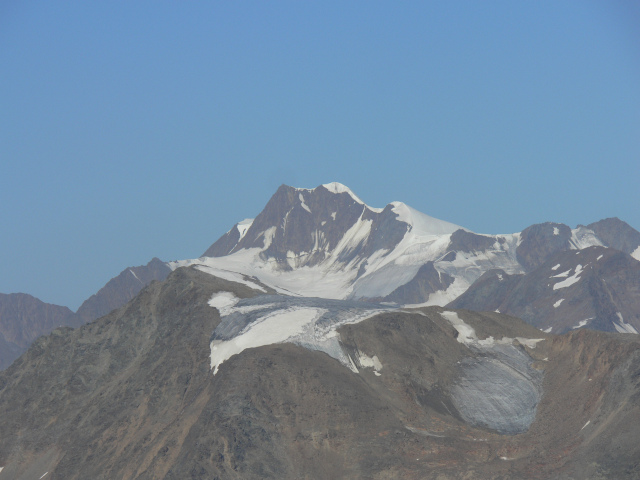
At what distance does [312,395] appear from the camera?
326 feet

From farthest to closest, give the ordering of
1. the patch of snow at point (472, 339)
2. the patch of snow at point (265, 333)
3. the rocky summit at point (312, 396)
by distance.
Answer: the patch of snow at point (472, 339), the patch of snow at point (265, 333), the rocky summit at point (312, 396)

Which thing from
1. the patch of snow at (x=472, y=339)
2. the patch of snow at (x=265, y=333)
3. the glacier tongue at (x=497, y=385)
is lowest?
the glacier tongue at (x=497, y=385)

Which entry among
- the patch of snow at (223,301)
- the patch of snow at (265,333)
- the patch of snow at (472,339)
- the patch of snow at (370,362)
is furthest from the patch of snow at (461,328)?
the patch of snow at (223,301)

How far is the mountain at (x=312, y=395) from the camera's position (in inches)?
3501

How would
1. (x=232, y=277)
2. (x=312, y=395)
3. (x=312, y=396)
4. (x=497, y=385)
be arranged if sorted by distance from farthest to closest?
1. (x=232, y=277)
2. (x=497, y=385)
3. (x=312, y=395)
4. (x=312, y=396)

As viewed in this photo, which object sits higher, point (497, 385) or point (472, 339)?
point (472, 339)

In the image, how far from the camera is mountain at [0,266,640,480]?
8894 cm

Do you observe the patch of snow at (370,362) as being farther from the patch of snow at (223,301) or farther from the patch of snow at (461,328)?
the patch of snow at (223,301)

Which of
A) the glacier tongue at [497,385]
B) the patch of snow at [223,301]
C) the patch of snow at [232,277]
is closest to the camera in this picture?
the glacier tongue at [497,385]

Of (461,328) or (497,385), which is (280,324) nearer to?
(461,328)

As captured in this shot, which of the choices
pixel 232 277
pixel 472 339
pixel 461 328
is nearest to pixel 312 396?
pixel 472 339

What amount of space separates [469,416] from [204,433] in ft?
90.0

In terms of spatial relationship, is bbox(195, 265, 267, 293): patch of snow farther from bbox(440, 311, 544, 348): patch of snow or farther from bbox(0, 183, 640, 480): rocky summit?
bbox(440, 311, 544, 348): patch of snow

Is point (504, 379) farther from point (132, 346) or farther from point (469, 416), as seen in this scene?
point (132, 346)
